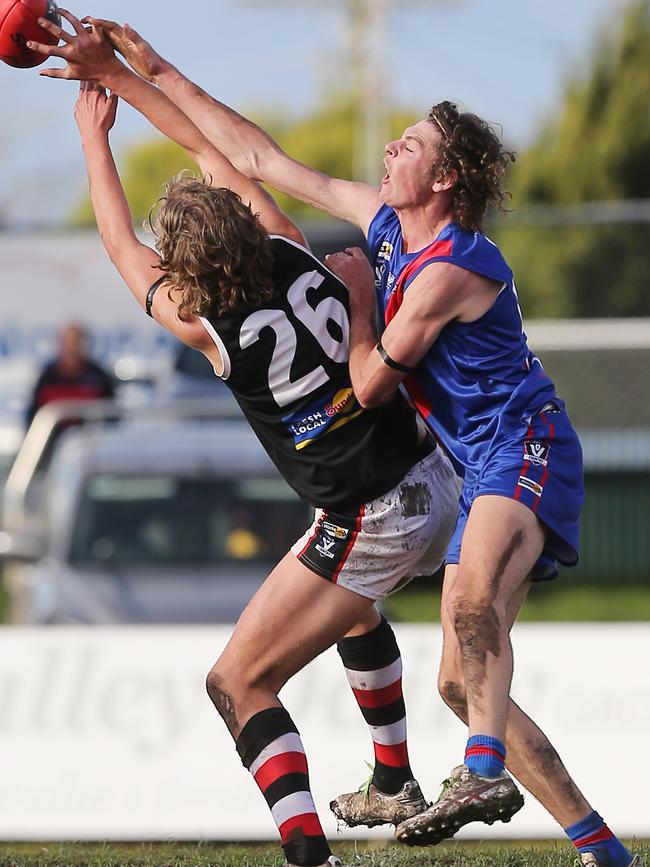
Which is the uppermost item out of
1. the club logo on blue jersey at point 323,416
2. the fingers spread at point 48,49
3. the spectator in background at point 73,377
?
the spectator in background at point 73,377

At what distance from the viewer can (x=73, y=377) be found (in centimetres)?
1357

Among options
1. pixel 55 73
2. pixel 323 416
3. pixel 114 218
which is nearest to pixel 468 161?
pixel 323 416

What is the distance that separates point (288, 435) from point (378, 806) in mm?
1373

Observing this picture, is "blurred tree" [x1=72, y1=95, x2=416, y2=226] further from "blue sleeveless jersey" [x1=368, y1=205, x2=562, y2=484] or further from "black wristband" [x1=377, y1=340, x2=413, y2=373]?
"black wristband" [x1=377, y1=340, x2=413, y2=373]

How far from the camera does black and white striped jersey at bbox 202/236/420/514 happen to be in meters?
4.36

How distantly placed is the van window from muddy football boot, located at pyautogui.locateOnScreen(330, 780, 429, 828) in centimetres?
497

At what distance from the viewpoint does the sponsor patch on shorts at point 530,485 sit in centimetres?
431

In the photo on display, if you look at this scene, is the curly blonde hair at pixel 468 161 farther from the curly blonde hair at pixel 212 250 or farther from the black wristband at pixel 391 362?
the curly blonde hair at pixel 212 250

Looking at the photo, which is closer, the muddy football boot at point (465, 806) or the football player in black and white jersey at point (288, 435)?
the muddy football boot at point (465, 806)

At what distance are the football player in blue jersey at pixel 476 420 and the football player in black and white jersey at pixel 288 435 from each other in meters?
0.15

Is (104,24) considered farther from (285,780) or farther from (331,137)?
(331,137)

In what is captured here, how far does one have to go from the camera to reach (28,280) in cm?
1597

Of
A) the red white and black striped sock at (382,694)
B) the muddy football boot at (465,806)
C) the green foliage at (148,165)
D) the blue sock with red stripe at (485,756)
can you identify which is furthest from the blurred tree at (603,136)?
the green foliage at (148,165)

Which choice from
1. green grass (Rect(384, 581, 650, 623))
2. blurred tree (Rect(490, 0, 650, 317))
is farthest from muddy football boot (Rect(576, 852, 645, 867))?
blurred tree (Rect(490, 0, 650, 317))
